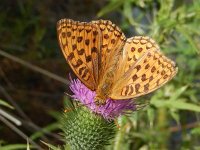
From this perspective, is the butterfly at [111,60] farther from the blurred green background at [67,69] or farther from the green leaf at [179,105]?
the green leaf at [179,105]

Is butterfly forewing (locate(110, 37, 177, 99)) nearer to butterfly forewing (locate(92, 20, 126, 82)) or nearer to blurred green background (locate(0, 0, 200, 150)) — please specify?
butterfly forewing (locate(92, 20, 126, 82))

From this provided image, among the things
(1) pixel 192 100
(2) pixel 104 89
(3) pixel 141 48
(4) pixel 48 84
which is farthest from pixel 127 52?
(4) pixel 48 84

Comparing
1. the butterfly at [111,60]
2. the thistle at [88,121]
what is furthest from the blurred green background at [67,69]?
the butterfly at [111,60]

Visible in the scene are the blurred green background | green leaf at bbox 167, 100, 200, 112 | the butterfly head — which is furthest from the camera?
the blurred green background

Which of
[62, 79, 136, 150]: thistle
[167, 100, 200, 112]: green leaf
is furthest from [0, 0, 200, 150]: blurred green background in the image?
[62, 79, 136, 150]: thistle

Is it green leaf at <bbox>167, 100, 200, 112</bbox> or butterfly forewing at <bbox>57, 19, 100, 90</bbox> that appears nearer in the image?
butterfly forewing at <bbox>57, 19, 100, 90</bbox>

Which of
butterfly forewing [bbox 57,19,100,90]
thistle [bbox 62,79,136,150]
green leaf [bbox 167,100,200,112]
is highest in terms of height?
butterfly forewing [bbox 57,19,100,90]

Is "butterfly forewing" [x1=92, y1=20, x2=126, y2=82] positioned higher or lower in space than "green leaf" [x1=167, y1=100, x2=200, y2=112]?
higher
